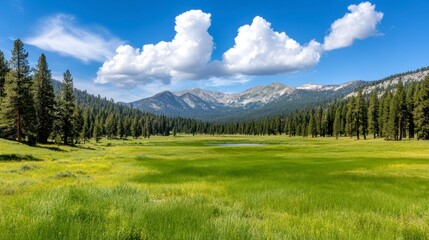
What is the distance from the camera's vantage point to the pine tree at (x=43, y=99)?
2928 inches

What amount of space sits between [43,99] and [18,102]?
17.4m

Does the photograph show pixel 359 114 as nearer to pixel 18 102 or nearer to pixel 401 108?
pixel 401 108

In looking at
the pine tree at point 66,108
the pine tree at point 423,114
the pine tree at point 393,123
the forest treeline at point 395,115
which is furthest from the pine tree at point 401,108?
the pine tree at point 66,108

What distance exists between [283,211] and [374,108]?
13016cm

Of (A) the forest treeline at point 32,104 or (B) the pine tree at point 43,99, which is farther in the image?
(B) the pine tree at point 43,99

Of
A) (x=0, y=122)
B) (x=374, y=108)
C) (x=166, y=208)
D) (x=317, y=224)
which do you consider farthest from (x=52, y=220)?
(x=374, y=108)

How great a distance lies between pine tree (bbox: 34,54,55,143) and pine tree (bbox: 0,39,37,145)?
10466 millimetres

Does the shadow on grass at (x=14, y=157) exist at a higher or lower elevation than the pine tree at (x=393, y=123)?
lower

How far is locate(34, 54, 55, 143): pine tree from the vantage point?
74.4m

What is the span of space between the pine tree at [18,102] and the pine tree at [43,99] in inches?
412

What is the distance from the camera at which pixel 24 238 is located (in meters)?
4.68

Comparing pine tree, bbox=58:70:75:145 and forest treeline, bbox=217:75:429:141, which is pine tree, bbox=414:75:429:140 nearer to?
forest treeline, bbox=217:75:429:141

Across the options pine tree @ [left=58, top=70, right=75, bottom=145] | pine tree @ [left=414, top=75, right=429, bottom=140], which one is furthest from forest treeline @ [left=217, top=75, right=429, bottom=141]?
pine tree @ [left=58, top=70, right=75, bottom=145]

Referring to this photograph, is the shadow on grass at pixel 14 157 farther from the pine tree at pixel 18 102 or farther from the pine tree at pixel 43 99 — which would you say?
the pine tree at pixel 43 99
